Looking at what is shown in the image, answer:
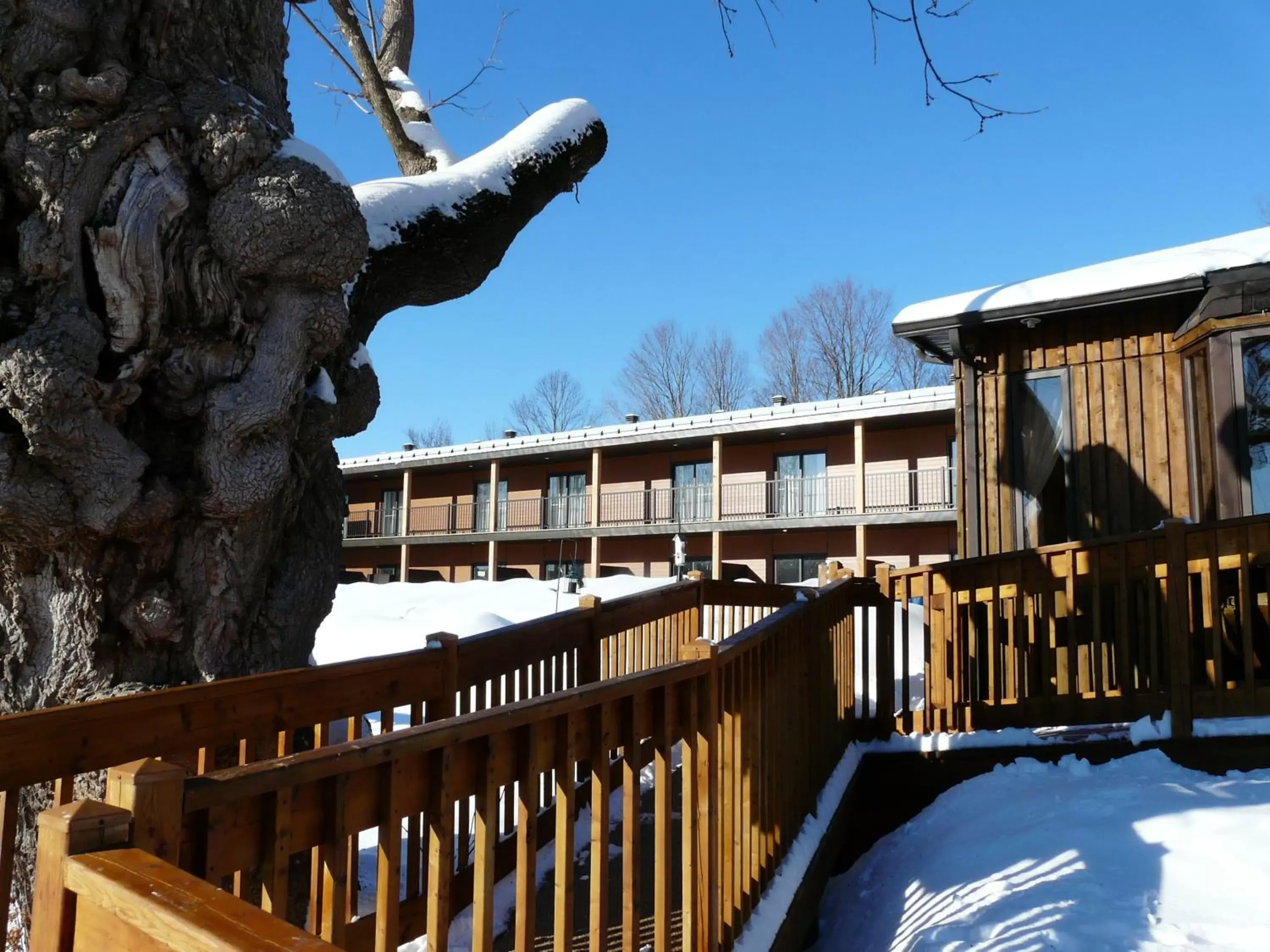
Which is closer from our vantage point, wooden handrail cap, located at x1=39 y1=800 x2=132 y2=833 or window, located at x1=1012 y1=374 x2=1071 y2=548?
wooden handrail cap, located at x1=39 y1=800 x2=132 y2=833

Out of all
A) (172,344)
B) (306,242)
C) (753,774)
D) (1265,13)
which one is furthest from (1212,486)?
(172,344)

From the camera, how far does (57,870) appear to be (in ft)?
4.22

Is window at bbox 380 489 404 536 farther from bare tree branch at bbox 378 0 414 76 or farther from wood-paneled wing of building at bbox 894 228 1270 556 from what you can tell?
wood-paneled wing of building at bbox 894 228 1270 556

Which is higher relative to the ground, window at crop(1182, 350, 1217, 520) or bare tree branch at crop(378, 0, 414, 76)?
bare tree branch at crop(378, 0, 414, 76)

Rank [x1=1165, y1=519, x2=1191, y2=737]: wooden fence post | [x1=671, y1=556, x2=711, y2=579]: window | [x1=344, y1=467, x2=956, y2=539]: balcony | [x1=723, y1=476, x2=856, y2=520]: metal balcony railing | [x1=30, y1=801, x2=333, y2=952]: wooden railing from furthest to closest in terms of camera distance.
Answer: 1. [x1=671, y1=556, x2=711, y2=579]: window
2. [x1=723, y1=476, x2=856, y2=520]: metal balcony railing
3. [x1=344, y1=467, x2=956, y2=539]: balcony
4. [x1=1165, y1=519, x2=1191, y2=737]: wooden fence post
5. [x1=30, y1=801, x2=333, y2=952]: wooden railing

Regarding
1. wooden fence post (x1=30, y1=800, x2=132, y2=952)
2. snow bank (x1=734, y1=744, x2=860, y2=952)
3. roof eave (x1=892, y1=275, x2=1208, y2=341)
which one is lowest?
snow bank (x1=734, y1=744, x2=860, y2=952)

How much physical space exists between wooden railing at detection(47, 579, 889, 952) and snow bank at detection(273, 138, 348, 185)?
296cm

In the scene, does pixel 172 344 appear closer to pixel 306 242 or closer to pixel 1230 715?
pixel 306 242

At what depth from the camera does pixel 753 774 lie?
3420mm

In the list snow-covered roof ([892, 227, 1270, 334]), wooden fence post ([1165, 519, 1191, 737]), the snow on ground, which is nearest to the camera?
the snow on ground

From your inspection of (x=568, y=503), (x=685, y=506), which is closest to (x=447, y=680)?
(x=685, y=506)

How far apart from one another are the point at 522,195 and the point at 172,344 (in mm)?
2526

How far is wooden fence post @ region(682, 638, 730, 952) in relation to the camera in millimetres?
2752

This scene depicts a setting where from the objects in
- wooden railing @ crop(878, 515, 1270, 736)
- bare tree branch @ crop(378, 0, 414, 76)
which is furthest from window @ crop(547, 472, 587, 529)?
wooden railing @ crop(878, 515, 1270, 736)
